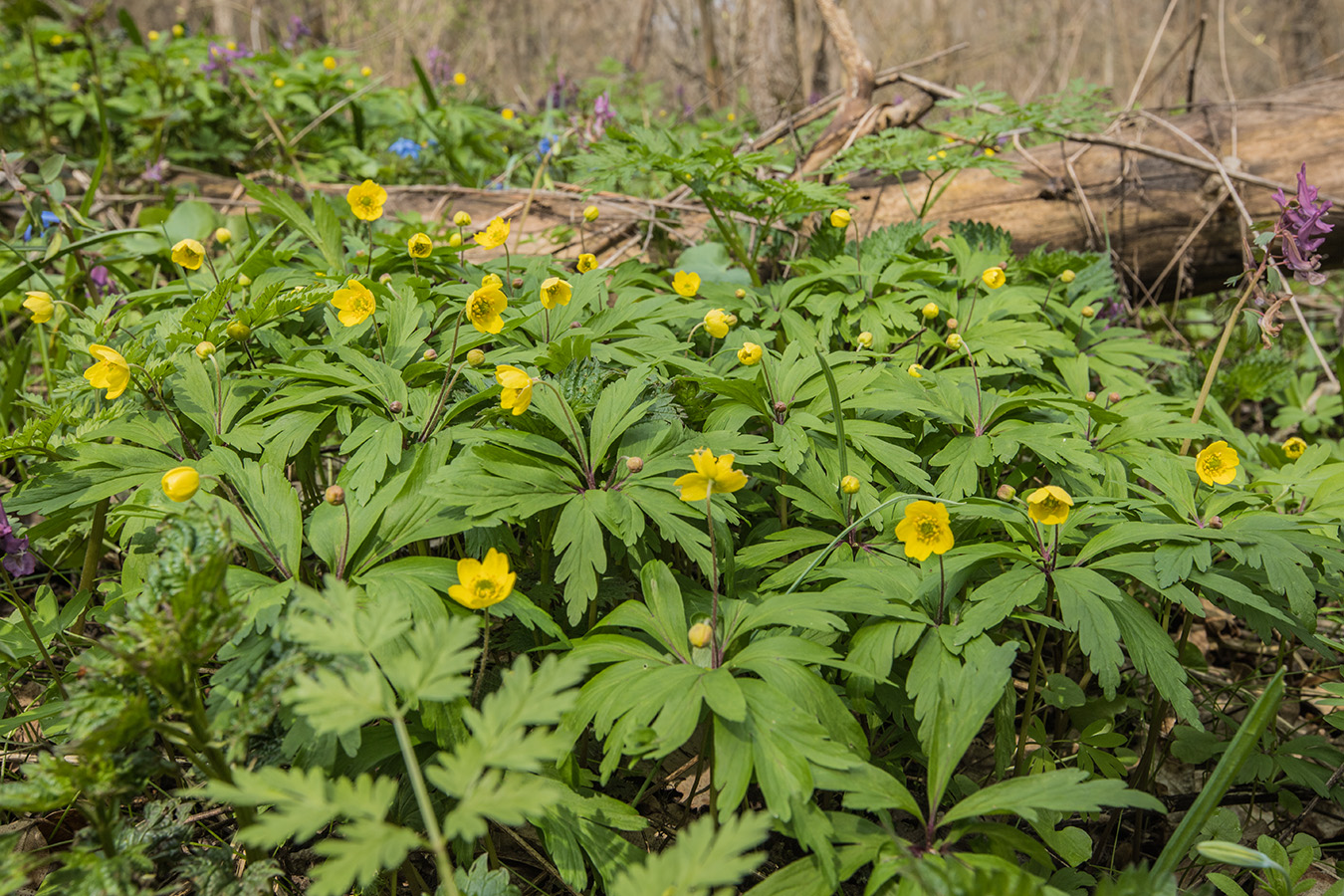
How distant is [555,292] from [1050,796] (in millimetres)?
1405

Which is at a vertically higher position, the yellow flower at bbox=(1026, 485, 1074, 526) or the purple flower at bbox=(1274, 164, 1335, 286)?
the purple flower at bbox=(1274, 164, 1335, 286)

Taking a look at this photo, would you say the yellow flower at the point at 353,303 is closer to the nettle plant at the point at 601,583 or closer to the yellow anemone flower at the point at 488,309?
the nettle plant at the point at 601,583

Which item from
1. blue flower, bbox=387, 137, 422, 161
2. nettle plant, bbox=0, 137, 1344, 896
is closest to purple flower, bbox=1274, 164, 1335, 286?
nettle plant, bbox=0, 137, 1344, 896

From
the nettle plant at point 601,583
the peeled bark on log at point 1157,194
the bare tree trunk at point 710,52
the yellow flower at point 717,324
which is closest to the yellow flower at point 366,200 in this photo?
the nettle plant at point 601,583

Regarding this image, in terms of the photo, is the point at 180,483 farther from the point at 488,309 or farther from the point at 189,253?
the point at 189,253

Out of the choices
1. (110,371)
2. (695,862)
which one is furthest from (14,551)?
(695,862)

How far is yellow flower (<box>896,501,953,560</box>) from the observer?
1.43 meters

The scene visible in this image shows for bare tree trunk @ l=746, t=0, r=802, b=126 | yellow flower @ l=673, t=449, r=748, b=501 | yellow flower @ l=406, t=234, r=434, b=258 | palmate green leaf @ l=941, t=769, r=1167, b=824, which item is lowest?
palmate green leaf @ l=941, t=769, r=1167, b=824

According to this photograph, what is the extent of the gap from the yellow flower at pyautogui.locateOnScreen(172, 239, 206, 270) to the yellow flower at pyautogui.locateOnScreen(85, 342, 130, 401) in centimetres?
43

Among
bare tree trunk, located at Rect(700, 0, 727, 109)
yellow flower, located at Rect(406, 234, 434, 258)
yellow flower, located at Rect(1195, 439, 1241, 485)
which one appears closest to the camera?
yellow flower, located at Rect(1195, 439, 1241, 485)

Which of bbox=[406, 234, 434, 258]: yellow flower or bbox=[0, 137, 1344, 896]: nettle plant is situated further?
bbox=[406, 234, 434, 258]: yellow flower

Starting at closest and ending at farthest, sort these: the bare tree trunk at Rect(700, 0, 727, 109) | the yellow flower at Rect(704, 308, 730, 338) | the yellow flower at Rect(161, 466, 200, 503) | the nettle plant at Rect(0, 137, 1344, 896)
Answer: the nettle plant at Rect(0, 137, 1344, 896), the yellow flower at Rect(161, 466, 200, 503), the yellow flower at Rect(704, 308, 730, 338), the bare tree trunk at Rect(700, 0, 727, 109)

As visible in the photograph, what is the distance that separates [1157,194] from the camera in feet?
11.8

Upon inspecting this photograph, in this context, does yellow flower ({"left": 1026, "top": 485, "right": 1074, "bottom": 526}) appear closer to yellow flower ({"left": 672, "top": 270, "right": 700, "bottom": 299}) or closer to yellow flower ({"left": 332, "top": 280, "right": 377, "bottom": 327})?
yellow flower ({"left": 672, "top": 270, "right": 700, "bottom": 299})
